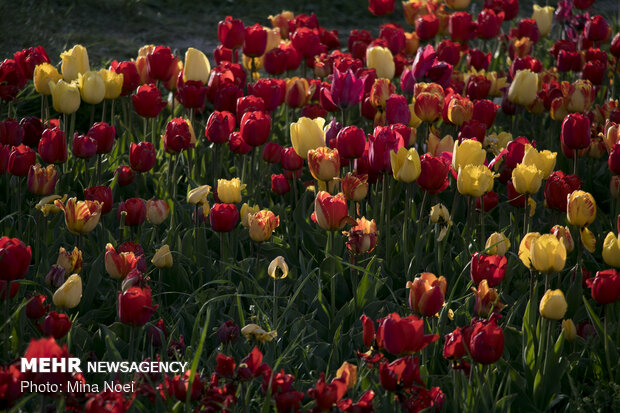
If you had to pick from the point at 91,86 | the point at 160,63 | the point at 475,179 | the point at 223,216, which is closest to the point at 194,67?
the point at 160,63

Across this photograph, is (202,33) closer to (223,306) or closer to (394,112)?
(394,112)

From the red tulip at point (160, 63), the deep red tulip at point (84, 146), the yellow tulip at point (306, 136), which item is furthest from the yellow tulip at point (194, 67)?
the yellow tulip at point (306, 136)

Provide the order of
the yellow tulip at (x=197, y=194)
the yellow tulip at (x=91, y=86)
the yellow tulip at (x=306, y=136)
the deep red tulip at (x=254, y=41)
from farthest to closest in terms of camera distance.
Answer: the deep red tulip at (x=254, y=41) → the yellow tulip at (x=91, y=86) → the yellow tulip at (x=306, y=136) → the yellow tulip at (x=197, y=194)

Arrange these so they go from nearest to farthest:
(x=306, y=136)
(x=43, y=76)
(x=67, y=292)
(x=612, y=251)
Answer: (x=67, y=292)
(x=612, y=251)
(x=306, y=136)
(x=43, y=76)

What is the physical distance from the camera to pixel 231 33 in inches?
183

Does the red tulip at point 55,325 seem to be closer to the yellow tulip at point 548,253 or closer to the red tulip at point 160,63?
the yellow tulip at point 548,253

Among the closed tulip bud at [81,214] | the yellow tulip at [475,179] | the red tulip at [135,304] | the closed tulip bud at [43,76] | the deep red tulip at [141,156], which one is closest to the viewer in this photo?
the red tulip at [135,304]

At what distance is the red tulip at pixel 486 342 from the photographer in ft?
7.19

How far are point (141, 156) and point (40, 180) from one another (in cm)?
45

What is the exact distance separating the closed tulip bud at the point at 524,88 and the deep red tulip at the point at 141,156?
184cm

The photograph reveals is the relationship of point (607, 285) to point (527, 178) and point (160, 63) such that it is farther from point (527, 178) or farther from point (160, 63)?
point (160, 63)

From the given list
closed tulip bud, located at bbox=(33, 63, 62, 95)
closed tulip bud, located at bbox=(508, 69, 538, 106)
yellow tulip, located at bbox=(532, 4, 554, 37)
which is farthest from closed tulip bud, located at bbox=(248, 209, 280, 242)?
yellow tulip, located at bbox=(532, 4, 554, 37)

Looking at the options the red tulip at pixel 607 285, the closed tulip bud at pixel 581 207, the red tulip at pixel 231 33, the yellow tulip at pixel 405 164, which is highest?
the red tulip at pixel 231 33

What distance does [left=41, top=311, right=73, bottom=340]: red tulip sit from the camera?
2273mm
